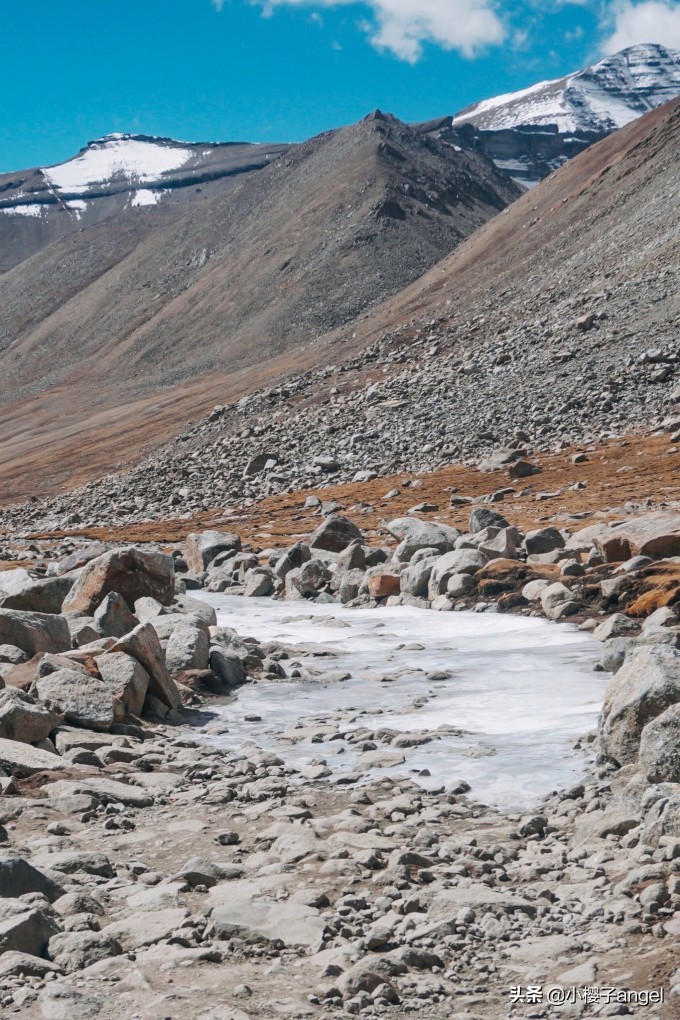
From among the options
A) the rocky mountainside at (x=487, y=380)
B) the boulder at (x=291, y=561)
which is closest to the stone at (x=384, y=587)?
the boulder at (x=291, y=561)

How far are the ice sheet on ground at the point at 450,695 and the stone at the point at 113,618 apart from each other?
2.64m

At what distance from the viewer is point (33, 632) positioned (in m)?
15.4

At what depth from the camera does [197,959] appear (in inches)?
260

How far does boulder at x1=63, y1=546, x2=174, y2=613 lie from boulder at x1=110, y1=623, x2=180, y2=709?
529 centimetres

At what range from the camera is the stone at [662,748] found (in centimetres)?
830

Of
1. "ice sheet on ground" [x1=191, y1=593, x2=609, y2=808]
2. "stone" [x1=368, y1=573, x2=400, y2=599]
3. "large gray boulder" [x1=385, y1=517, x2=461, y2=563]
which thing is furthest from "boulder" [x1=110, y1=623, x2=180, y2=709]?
"large gray boulder" [x1=385, y1=517, x2=461, y2=563]

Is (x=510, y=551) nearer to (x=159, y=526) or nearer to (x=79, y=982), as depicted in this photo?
(x=79, y=982)

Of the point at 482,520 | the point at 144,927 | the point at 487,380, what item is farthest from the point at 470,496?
the point at 144,927

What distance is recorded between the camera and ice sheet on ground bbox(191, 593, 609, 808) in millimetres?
10383

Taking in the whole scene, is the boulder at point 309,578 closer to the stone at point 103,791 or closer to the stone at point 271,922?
the stone at point 103,791

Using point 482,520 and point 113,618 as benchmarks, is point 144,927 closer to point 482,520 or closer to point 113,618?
point 113,618

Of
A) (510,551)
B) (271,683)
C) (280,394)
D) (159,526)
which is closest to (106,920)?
(271,683)

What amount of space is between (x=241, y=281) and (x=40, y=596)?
102 m

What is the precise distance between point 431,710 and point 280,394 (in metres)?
52.4
